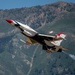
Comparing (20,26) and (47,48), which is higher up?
(20,26)

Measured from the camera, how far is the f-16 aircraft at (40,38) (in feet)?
482

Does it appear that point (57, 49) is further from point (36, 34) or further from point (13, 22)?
point (13, 22)

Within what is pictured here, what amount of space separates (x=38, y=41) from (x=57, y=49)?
11.3 metres

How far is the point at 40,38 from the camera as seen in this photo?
154m

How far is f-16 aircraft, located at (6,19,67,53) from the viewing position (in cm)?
14696

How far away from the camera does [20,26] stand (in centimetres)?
14788

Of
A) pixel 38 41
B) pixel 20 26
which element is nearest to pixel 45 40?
pixel 38 41

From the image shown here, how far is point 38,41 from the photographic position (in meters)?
155

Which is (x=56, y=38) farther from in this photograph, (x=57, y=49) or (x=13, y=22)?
(x=13, y=22)

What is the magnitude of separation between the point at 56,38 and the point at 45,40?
8.87m

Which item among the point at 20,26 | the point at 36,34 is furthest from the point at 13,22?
the point at 36,34

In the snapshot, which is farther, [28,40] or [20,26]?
[28,40]

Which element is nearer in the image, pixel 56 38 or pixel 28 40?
pixel 56 38

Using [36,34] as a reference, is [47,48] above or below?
below
